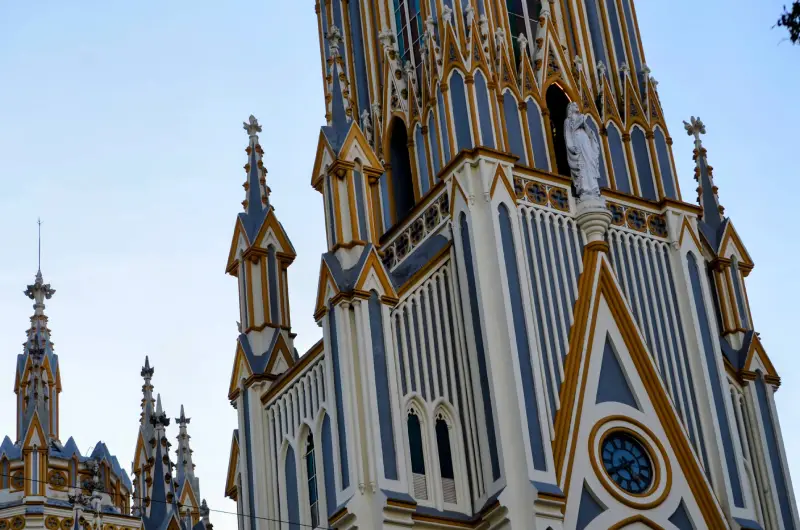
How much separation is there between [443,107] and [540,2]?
135 inches

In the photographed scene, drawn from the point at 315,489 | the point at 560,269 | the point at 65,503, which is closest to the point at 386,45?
the point at 560,269

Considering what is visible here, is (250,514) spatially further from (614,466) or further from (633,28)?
(633,28)

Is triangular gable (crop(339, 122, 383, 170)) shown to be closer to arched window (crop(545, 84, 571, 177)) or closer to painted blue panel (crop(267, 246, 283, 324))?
painted blue panel (crop(267, 246, 283, 324))

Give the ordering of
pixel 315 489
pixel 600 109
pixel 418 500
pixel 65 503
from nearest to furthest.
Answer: pixel 418 500 → pixel 315 489 → pixel 600 109 → pixel 65 503

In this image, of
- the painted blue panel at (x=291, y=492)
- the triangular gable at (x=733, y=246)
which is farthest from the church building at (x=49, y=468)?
the triangular gable at (x=733, y=246)

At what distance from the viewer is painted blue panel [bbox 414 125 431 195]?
29750 millimetres

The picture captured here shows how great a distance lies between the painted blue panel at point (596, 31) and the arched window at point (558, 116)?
1.09 meters

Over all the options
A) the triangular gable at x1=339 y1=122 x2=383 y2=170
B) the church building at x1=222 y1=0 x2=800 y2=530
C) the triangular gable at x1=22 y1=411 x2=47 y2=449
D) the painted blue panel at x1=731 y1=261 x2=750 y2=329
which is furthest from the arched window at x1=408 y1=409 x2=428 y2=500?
the triangular gable at x1=22 y1=411 x2=47 y2=449

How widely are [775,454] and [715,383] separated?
63.7 inches

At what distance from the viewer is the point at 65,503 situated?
40.4m

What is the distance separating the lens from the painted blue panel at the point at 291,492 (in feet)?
91.9

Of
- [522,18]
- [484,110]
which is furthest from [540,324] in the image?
[522,18]

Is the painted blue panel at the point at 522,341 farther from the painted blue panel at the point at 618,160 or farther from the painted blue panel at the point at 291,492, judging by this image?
the painted blue panel at the point at 291,492

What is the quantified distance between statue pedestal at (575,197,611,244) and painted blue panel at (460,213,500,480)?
2035mm
